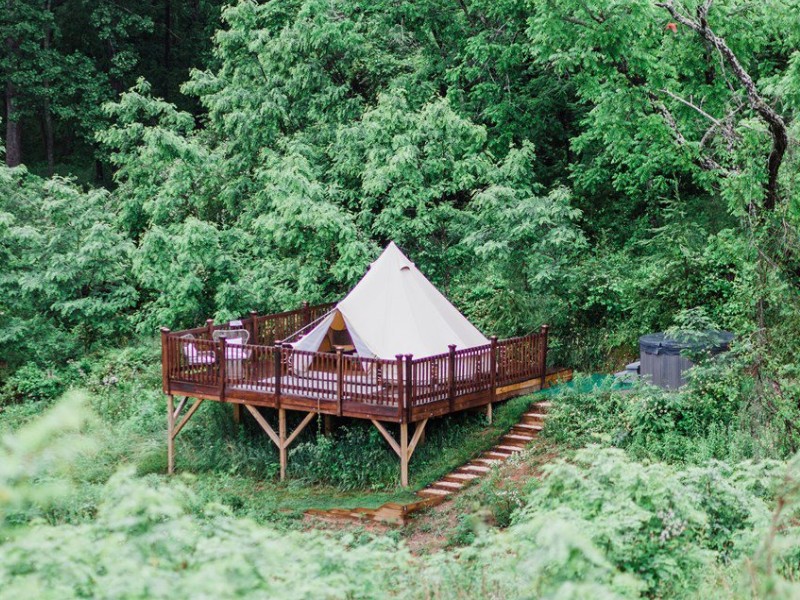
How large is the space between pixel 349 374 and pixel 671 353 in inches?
213

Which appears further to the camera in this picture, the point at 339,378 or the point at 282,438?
the point at 282,438

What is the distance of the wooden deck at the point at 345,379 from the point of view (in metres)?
16.2

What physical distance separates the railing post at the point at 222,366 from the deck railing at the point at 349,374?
0.7 inches

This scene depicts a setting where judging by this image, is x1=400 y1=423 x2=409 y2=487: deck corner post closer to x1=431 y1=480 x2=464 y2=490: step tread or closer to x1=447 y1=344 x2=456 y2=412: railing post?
x1=431 y1=480 x2=464 y2=490: step tread

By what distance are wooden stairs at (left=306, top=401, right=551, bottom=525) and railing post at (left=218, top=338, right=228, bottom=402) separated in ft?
9.94

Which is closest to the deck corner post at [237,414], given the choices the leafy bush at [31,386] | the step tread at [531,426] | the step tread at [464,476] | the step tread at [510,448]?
the step tread at [464,476]

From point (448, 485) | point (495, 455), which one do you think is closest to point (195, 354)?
point (448, 485)

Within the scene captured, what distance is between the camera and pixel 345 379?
16.4m

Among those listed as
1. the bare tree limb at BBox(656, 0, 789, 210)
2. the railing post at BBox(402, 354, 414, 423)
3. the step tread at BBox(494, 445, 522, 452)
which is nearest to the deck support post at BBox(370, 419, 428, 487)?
the railing post at BBox(402, 354, 414, 423)

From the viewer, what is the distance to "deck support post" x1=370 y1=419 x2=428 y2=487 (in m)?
16.1

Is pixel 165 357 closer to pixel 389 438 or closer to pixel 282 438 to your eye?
pixel 282 438

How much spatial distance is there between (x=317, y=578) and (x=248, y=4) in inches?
808

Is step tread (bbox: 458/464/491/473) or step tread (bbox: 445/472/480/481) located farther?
→ step tread (bbox: 458/464/491/473)

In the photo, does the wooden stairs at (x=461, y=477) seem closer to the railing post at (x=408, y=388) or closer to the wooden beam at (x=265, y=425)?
the railing post at (x=408, y=388)
